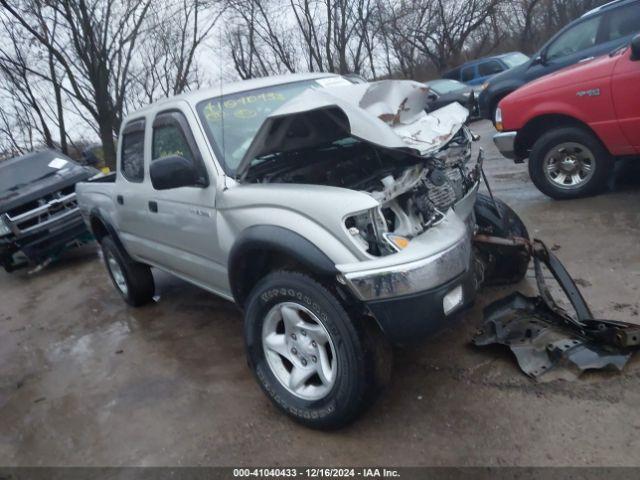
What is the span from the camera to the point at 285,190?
108 inches

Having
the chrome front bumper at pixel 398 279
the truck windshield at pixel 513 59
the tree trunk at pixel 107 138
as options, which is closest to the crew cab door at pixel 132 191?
the chrome front bumper at pixel 398 279

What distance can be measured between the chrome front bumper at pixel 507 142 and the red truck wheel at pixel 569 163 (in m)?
0.27

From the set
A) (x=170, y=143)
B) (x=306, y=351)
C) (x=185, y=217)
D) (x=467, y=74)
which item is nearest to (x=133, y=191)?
(x=170, y=143)

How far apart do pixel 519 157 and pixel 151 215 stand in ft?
13.8

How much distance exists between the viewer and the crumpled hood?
2604 millimetres

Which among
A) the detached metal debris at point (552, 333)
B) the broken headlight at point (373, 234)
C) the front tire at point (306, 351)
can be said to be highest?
the broken headlight at point (373, 234)

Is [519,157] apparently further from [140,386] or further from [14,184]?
[14,184]

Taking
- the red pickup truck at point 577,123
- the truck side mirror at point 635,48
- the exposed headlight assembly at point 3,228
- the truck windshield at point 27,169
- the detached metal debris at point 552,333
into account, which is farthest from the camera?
the truck windshield at point 27,169

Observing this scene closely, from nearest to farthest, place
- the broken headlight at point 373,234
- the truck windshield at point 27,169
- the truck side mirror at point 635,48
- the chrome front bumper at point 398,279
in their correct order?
the chrome front bumper at point 398,279, the broken headlight at point 373,234, the truck side mirror at point 635,48, the truck windshield at point 27,169

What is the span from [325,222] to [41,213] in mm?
6495

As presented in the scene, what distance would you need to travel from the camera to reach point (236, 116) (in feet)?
11.6

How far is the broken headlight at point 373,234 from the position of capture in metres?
2.41

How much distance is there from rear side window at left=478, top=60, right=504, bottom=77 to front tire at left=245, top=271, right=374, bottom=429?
1603cm

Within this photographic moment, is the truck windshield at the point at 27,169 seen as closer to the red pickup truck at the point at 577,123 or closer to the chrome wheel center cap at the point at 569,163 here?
the red pickup truck at the point at 577,123
